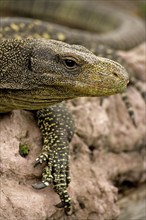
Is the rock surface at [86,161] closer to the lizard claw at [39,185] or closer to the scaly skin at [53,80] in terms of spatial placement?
the lizard claw at [39,185]

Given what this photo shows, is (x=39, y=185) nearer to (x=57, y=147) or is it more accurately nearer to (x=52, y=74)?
(x=57, y=147)

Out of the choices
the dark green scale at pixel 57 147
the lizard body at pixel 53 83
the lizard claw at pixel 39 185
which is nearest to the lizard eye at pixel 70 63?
the lizard body at pixel 53 83

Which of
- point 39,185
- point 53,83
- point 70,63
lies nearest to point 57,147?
point 39,185

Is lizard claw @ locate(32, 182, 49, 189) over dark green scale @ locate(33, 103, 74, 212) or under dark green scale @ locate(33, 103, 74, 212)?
under

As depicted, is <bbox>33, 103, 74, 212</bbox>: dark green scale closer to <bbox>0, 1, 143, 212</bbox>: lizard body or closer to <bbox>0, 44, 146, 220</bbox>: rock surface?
<bbox>0, 1, 143, 212</bbox>: lizard body

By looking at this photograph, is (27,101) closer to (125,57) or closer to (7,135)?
(7,135)

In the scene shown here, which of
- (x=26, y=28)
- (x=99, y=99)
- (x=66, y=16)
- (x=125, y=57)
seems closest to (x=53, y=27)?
(x=26, y=28)

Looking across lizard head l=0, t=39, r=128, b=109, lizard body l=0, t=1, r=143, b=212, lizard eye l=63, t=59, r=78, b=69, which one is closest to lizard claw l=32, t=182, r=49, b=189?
lizard body l=0, t=1, r=143, b=212
